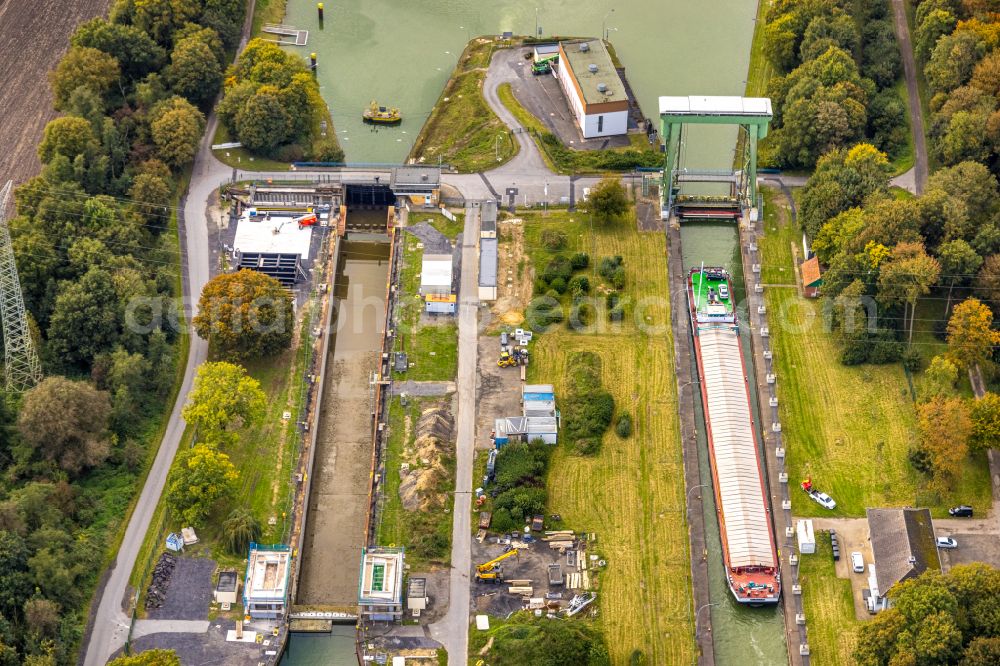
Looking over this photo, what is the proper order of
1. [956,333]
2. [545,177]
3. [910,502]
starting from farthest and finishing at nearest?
[545,177] < [956,333] < [910,502]

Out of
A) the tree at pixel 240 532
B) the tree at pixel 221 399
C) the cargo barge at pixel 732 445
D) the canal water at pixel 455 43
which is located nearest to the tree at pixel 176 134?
the canal water at pixel 455 43

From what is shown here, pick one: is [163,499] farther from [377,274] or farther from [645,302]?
[645,302]

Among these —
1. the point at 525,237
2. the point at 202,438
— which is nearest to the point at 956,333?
the point at 525,237

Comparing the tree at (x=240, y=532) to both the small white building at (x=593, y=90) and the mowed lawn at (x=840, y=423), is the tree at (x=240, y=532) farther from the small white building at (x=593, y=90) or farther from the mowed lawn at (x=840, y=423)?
the small white building at (x=593, y=90)

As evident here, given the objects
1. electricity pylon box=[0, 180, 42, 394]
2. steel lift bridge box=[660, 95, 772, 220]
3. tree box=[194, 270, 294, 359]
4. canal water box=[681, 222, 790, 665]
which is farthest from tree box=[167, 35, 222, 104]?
canal water box=[681, 222, 790, 665]

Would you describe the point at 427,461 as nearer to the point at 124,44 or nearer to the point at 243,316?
the point at 243,316

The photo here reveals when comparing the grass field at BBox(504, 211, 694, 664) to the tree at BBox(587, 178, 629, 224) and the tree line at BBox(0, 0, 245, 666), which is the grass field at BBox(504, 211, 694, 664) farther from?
the tree line at BBox(0, 0, 245, 666)

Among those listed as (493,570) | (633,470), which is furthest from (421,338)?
(493,570)
